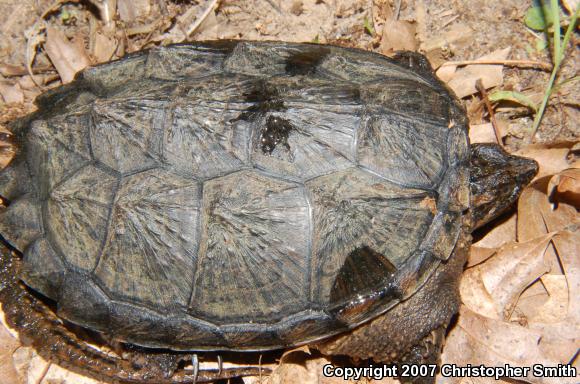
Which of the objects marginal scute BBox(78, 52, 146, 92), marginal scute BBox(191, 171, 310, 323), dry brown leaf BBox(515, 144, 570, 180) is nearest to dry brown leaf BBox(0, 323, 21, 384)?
marginal scute BBox(191, 171, 310, 323)

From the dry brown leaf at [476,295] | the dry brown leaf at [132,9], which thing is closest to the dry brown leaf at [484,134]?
the dry brown leaf at [476,295]

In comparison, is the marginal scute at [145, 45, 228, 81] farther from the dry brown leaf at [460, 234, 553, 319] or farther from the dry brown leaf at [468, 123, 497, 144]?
the dry brown leaf at [460, 234, 553, 319]

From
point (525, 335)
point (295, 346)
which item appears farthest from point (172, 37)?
point (525, 335)

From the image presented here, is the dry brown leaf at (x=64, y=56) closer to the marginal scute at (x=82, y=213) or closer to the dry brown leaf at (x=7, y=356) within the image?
the marginal scute at (x=82, y=213)

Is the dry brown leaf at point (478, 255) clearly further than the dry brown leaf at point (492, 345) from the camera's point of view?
Yes

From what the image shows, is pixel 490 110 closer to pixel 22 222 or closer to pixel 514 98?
pixel 514 98
